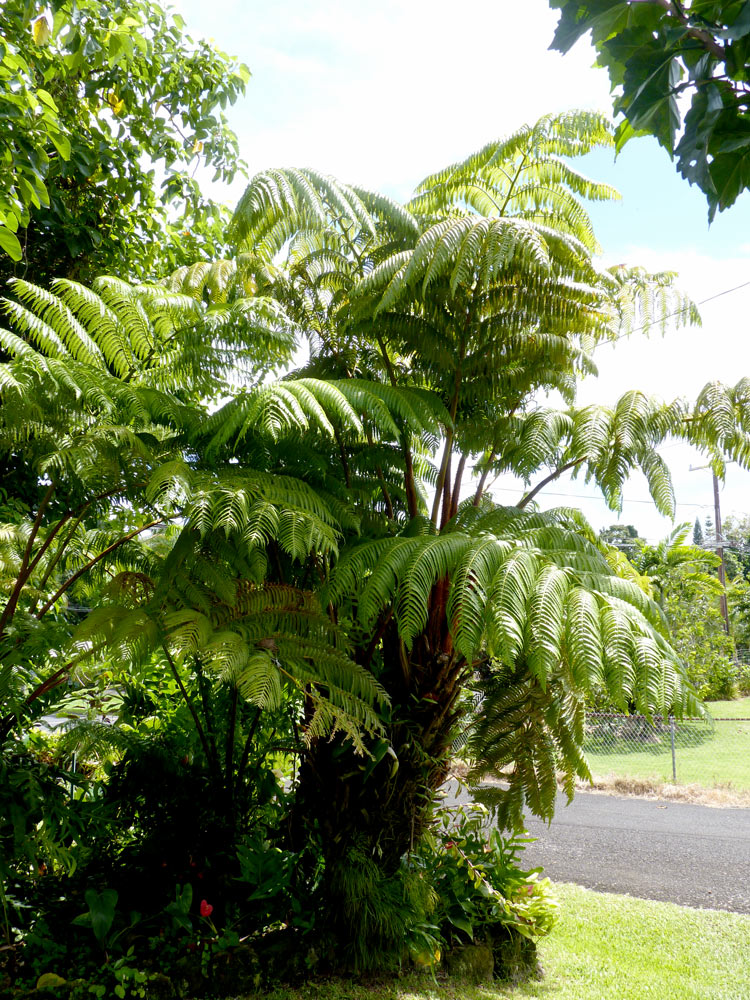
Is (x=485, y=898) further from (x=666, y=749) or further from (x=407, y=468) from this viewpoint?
(x=666, y=749)

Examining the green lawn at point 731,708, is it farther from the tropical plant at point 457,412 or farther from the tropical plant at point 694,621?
the tropical plant at point 457,412

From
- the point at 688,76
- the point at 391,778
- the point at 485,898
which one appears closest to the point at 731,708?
the point at 485,898

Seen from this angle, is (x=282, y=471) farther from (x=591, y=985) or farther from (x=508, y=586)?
(x=591, y=985)

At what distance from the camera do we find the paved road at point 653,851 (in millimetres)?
4859

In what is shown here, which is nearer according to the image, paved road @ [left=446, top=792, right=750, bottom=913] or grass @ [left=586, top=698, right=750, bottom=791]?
paved road @ [left=446, top=792, right=750, bottom=913]

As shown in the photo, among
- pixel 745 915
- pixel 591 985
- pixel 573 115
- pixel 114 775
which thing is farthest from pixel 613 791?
pixel 573 115

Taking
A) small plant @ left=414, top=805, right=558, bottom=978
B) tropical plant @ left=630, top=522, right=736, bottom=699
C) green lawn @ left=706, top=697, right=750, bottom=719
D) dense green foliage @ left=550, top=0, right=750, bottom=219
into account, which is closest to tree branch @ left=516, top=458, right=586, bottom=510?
small plant @ left=414, top=805, right=558, bottom=978

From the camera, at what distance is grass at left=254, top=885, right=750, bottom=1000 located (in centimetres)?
304

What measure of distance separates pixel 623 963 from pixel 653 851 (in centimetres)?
232

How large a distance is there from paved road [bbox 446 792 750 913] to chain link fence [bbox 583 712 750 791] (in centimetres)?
154

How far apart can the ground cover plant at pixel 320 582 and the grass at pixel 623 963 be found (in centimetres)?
13

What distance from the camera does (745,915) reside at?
434cm

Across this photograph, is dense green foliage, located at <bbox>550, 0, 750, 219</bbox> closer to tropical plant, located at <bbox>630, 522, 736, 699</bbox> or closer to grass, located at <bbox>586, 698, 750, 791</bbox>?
grass, located at <bbox>586, 698, 750, 791</bbox>

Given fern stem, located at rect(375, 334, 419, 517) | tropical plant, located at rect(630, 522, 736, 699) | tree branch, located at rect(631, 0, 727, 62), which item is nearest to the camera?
tree branch, located at rect(631, 0, 727, 62)
